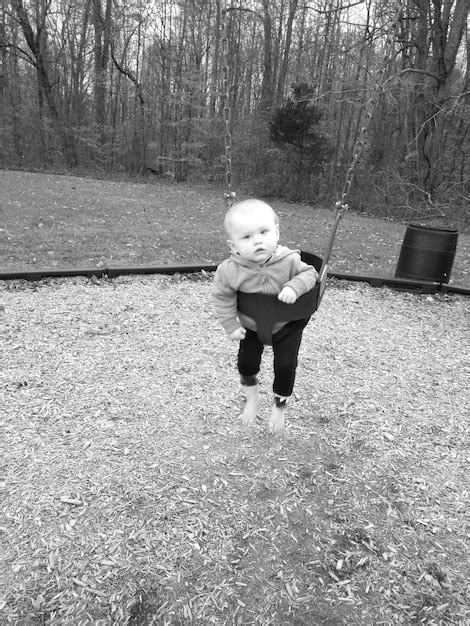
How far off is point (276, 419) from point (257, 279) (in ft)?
2.71

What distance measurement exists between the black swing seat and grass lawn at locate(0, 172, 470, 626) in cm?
80

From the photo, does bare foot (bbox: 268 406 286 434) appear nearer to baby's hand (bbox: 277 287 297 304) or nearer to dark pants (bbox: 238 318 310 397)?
dark pants (bbox: 238 318 310 397)

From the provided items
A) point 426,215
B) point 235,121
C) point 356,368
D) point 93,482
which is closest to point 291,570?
point 93,482

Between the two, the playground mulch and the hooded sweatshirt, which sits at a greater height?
the hooded sweatshirt

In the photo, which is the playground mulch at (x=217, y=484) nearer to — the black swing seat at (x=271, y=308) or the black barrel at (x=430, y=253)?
the black swing seat at (x=271, y=308)

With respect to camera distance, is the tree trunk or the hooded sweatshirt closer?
the hooded sweatshirt

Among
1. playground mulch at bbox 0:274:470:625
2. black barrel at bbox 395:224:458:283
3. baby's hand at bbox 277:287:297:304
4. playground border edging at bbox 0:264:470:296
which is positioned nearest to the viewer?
playground mulch at bbox 0:274:470:625

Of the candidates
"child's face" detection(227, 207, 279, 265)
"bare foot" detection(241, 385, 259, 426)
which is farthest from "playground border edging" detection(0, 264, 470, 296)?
"child's face" detection(227, 207, 279, 265)

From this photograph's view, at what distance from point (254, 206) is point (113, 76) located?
1957cm

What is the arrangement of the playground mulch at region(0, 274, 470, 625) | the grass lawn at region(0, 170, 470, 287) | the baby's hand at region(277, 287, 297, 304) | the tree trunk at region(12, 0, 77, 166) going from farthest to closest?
the tree trunk at region(12, 0, 77, 166) < the grass lawn at region(0, 170, 470, 287) < the baby's hand at region(277, 287, 297, 304) < the playground mulch at region(0, 274, 470, 625)

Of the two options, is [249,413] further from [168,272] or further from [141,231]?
[141,231]

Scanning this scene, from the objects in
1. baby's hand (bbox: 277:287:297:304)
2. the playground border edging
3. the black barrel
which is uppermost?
baby's hand (bbox: 277:287:297:304)

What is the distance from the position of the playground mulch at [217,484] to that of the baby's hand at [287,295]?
3.08 ft

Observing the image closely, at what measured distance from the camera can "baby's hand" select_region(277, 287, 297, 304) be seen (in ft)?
5.82
